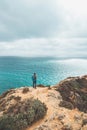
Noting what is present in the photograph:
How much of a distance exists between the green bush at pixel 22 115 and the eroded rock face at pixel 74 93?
3.98 m

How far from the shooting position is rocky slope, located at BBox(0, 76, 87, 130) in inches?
936

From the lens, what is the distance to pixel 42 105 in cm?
2734

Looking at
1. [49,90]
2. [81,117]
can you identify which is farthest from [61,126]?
[49,90]

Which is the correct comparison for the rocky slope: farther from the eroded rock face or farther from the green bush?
the green bush

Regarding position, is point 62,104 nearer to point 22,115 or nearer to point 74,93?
point 74,93

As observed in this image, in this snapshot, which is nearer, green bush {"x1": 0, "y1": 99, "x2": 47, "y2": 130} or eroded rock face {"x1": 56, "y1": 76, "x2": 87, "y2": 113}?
green bush {"x1": 0, "y1": 99, "x2": 47, "y2": 130}

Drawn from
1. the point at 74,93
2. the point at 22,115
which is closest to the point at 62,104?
the point at 74,93

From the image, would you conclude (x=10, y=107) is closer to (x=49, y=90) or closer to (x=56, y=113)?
(x=56, y=113)

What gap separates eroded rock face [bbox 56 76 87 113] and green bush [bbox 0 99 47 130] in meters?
3.98

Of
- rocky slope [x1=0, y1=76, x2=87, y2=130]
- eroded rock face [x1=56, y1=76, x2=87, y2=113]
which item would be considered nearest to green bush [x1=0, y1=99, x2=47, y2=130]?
rocky slope [x1=0, y1=76, x2=87, y2=130]

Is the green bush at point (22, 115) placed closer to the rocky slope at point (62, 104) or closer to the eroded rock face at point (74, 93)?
the rocky slope at point (62, 104)

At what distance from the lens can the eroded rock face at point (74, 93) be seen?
30.4 meters

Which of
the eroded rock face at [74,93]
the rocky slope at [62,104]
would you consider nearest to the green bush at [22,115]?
the rocky slope at [62,104]

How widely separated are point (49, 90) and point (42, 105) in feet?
26.5
